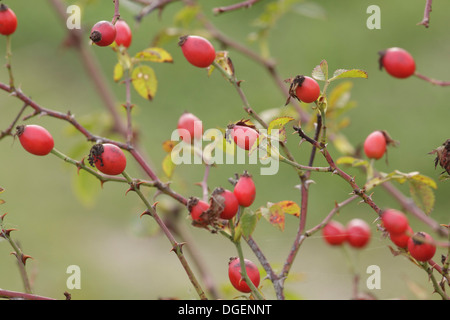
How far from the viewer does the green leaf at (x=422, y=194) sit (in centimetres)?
85

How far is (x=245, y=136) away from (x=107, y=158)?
207mm

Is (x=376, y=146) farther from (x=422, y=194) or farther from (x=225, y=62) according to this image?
(x=225, y=62)

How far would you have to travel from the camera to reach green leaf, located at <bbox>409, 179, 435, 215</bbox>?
853mm

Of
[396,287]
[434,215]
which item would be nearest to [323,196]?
[434,215]

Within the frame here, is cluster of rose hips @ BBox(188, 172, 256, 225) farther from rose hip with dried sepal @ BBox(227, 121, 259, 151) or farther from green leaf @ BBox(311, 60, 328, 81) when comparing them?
green leaf @ BBox(311, 60, 328, 81)

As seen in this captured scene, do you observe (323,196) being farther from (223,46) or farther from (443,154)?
(443,154)

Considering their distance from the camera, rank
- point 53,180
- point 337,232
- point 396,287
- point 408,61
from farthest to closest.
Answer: point 53,180, point 396,287, point 337,232, point 408,61

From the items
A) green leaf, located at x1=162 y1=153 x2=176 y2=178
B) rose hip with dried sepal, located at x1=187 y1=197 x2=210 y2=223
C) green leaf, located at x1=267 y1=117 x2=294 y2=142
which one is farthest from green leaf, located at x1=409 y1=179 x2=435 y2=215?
green leaf, located at x1=162 y1=153 x2=176 y2=178

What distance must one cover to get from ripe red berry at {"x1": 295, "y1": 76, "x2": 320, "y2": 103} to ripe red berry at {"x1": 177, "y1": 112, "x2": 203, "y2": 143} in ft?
1.06

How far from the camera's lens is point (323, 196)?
9.68 ft

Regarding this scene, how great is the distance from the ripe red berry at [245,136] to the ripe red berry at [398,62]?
335 millimetres

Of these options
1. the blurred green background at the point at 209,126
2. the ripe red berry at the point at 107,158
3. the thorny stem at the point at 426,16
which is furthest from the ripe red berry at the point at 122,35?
the blurred green background at the point at 209,126

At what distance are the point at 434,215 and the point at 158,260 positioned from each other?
1326 millimetres

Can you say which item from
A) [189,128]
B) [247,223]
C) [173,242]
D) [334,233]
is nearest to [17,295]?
[173,242]
